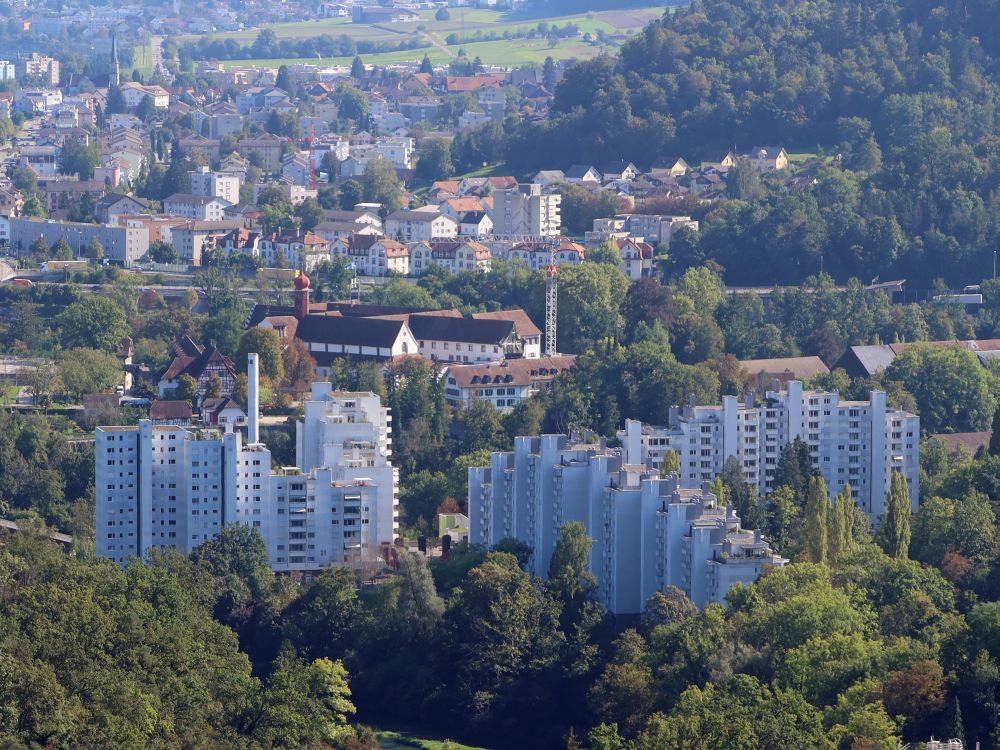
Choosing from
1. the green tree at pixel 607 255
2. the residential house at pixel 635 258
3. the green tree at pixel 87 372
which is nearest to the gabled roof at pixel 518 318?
the green tree at pixel 607 255

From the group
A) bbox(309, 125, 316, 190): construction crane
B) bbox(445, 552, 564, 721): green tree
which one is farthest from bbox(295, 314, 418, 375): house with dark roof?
bbox(309, 125, 316, 190): construction crane

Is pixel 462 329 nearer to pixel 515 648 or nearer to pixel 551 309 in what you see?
pixel 551 309

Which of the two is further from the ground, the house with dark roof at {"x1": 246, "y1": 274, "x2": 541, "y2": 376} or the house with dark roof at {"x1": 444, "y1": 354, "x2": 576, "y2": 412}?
the house with dark roof at {"x1": 246, "y1": 274, "x2": 541, "y2": 376}

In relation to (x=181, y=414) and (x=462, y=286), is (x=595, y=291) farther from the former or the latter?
(x=181, y=414)

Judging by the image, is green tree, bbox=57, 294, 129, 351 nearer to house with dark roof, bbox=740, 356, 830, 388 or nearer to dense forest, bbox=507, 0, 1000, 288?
house with dark roof, bbox=740, 356, 830, 388

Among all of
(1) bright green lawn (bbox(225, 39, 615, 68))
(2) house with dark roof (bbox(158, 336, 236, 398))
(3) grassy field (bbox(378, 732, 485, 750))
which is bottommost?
(3) grassy field (bbox(378, 732, 485, 750))

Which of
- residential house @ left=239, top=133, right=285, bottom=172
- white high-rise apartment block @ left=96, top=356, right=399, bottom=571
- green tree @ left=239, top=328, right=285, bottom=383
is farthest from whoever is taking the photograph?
residential house @ left=239, top=133, right=285, bottom=172

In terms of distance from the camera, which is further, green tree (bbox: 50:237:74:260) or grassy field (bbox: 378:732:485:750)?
green tree (bbox: 50:237:74:260)
